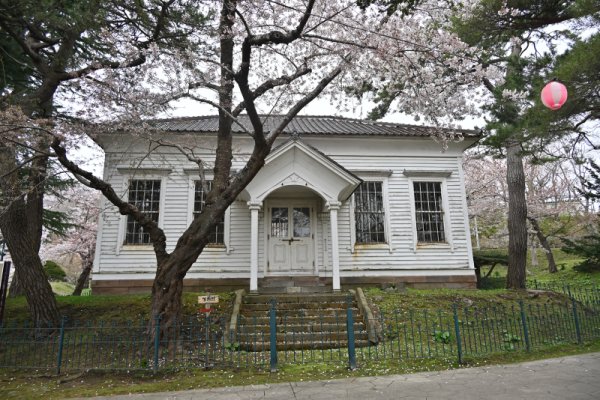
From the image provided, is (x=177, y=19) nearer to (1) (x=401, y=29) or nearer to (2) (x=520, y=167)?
(1) (x=401, y=29)

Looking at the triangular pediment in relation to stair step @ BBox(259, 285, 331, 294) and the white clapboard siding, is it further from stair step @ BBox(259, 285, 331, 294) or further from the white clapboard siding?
stair step @ BBox(259, 285, 331, 294)

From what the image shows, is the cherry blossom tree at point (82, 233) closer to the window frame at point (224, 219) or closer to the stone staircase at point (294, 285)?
the window frame at point (224, 219)

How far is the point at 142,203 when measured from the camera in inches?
500

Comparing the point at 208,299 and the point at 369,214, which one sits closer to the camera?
the point at 208,299

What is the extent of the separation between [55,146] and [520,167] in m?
14.3

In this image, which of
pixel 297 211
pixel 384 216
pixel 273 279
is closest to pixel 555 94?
pixel 384 216

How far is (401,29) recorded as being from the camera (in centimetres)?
806

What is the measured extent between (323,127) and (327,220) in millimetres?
4042

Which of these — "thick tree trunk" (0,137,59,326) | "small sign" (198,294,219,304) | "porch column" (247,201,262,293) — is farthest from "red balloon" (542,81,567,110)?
"thick tree trunk" (0,137,59,326)

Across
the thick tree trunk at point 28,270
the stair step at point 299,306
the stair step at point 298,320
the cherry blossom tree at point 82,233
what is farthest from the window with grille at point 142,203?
the cherry blossom tree at point 82,233

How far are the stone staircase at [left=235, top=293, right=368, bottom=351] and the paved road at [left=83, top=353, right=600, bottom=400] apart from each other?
1.27 m

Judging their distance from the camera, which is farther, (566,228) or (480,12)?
(566,228)

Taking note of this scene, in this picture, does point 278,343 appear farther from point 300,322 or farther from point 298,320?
point 298,320


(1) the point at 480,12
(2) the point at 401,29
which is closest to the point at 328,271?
(2) the point at 401,29
